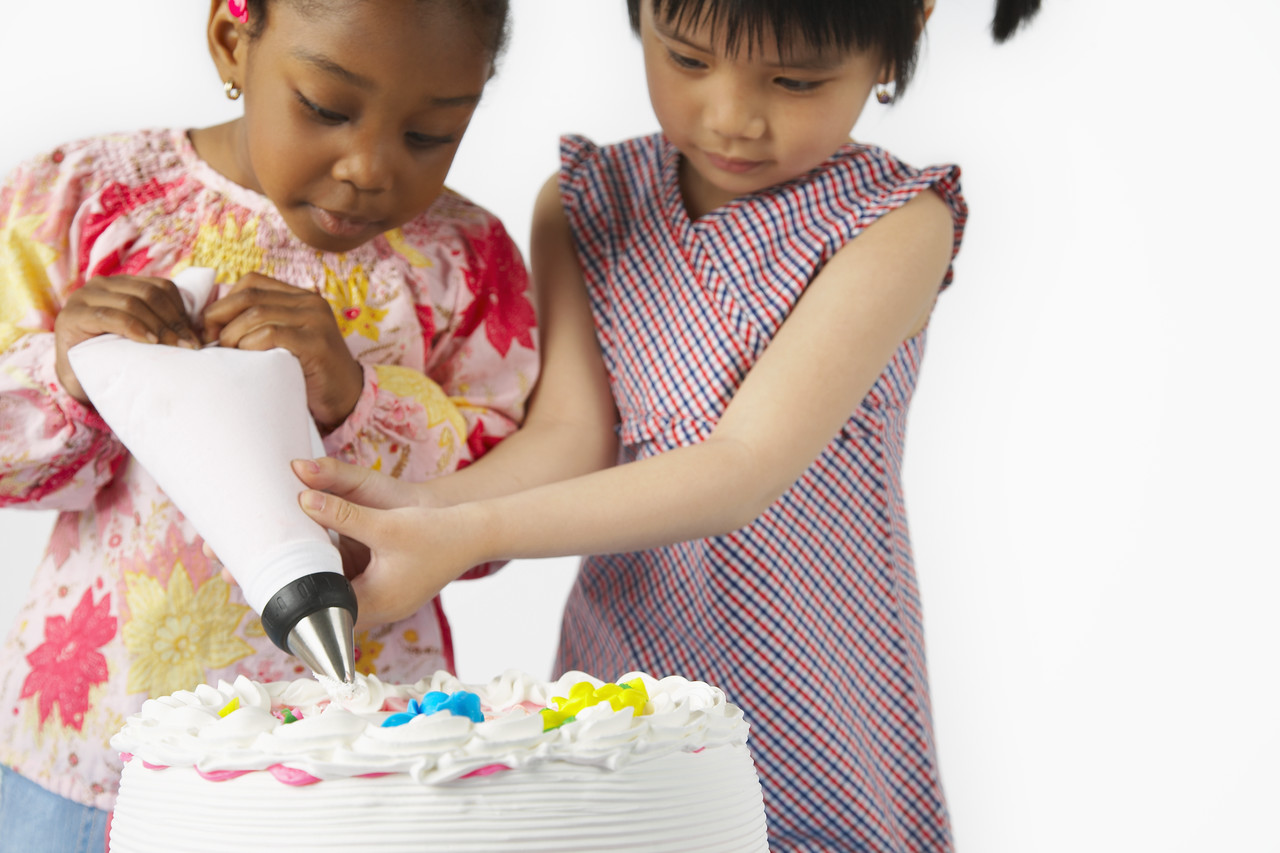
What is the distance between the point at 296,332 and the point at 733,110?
13.9 inches

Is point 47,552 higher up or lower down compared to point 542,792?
lower down

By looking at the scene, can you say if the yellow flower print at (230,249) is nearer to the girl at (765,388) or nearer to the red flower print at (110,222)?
the red flower print at (110,222)

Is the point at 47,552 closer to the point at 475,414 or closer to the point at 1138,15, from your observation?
the point at 475,414

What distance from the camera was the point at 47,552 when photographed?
98cm

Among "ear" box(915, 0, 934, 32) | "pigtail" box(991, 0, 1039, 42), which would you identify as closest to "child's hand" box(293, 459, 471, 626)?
"ear" box(915, 0, 934, 32)

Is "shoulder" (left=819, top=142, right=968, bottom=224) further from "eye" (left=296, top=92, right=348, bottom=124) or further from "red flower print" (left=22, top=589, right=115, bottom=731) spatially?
"red flower print" (left=22, top=589, right=115, bottom=731)

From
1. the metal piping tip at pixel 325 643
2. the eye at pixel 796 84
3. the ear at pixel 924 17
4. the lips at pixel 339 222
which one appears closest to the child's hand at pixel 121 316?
the lips at pixel 339 222

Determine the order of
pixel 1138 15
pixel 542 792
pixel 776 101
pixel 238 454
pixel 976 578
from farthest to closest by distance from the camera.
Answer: pixel 976 578, pixel 1138 15, pixel 776 101, pixel 238 454, pixel 542 792

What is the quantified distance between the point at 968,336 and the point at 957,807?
1.99ft

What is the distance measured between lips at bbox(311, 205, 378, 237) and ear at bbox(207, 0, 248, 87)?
0.36 ft

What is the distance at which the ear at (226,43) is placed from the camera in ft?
3.08

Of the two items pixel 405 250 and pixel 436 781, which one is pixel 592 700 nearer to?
pixel 436 781

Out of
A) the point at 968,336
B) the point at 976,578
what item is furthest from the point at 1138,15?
the point at 976,578

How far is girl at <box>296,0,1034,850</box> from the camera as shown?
3.18 ft
